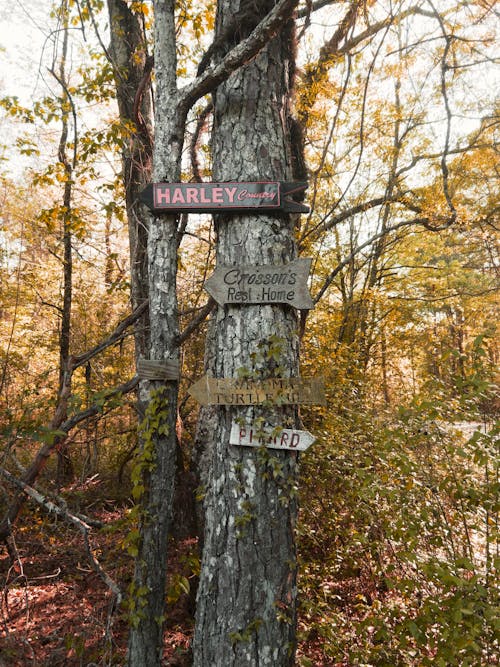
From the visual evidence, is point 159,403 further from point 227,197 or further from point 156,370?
point 227,197

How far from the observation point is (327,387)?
15.0ft

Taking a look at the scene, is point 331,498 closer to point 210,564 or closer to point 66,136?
point 210,564

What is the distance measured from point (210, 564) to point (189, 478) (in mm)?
2334

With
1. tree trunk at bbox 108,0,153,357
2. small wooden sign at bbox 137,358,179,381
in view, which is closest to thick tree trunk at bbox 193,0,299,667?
small wooden sign at bbox 137,358,179,381

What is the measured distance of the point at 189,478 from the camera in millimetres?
4598

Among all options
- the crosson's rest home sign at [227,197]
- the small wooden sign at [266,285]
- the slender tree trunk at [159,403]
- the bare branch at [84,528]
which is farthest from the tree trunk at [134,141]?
the small wooden sign at [266,285]

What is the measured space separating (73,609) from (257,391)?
333 cm

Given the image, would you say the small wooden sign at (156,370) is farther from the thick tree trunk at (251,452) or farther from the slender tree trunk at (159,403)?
the thick tree trunk at (251,452)

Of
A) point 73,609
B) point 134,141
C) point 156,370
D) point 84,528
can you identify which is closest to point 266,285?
point 156,370

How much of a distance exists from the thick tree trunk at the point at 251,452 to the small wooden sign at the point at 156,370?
0.29m

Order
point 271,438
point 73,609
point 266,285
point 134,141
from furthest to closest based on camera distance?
1. point 134,141
2. point 73,609
3. point 266,285
4. point 271,438

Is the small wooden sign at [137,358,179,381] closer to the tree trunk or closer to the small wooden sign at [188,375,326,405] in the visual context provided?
the small wooden sign at [188,375,326,405]

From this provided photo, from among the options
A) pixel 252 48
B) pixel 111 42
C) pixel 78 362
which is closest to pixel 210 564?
pixel 78 362

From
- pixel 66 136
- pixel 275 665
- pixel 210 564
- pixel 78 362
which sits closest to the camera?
pixel 275 665
